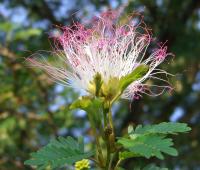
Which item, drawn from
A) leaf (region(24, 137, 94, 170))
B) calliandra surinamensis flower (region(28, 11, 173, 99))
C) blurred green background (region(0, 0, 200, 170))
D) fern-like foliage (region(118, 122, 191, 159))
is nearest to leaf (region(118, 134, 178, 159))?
fern-like foliage (region(118, 122, 191, 159))

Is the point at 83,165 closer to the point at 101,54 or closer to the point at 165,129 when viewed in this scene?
the point at 165,129

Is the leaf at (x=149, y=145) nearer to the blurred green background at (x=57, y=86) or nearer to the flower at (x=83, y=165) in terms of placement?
the flower at (x=83, y=165)

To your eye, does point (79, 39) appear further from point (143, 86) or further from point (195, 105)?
point (195, 105)

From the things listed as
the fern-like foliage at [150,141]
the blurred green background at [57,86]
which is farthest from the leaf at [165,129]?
the blurred green background at [57,86]

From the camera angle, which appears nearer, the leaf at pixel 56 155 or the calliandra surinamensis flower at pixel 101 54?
the leaf at pixel 56 155

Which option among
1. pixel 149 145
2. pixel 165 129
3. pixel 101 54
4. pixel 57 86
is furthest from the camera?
pixel 57 86

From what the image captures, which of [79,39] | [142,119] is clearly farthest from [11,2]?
[79,39]

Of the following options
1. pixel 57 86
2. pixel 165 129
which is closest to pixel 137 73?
pixel 165 129
